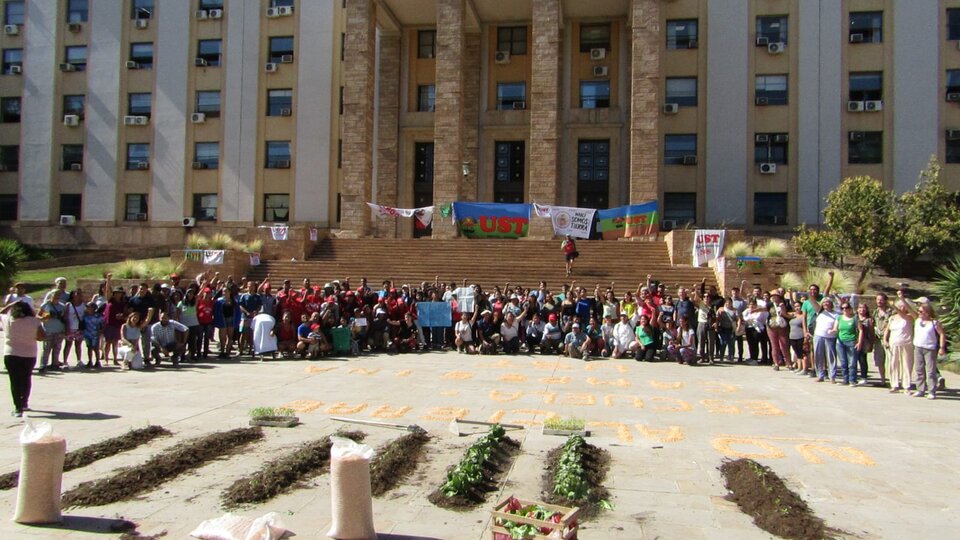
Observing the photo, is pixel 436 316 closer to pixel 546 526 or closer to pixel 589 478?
pixel 589 478

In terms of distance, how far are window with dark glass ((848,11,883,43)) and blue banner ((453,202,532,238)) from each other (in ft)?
59.2

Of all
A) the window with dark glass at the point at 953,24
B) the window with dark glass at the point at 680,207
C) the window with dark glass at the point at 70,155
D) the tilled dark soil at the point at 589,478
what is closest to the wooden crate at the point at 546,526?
the tilled dark soil at the point at 589,478

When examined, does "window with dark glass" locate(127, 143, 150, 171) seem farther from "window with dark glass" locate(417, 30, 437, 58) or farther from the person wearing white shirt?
the person wearing white shirt

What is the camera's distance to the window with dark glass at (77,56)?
3828 centimetres

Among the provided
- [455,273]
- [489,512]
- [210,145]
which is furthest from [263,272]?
[489,512]

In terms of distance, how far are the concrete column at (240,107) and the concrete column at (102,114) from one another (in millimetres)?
6271

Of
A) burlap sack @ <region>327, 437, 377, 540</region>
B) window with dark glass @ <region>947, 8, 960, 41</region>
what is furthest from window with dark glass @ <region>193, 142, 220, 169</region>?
window with dark glass @ <region>947, 8, 960, 41</region>

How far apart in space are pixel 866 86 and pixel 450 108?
1941cm

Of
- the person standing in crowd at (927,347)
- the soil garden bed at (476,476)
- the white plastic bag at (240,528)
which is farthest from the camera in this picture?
the person standing in crowd at (927,347)

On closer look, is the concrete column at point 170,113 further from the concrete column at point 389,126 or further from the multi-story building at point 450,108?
the concrete column at point 389,126

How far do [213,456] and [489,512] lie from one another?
10.4 ft

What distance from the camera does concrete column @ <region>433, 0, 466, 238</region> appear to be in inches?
1203

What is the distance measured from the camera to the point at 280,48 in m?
36.7

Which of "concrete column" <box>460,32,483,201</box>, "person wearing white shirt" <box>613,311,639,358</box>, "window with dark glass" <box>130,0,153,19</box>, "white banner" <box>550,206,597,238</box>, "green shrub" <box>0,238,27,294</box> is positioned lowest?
"person wearing white shirt" <box>613,311,639,358</box>
